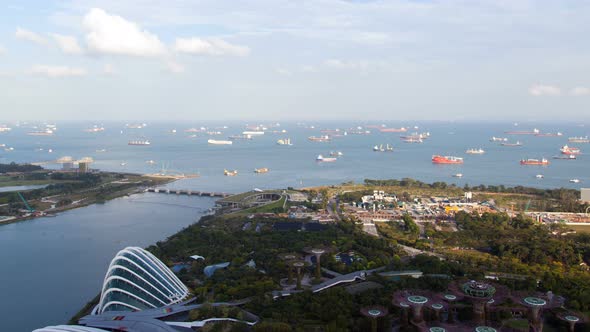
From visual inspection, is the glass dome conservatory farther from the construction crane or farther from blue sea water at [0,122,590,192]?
blue sea water at [0,122,590,192]

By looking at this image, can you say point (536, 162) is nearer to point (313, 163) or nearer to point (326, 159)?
point (326, 159)

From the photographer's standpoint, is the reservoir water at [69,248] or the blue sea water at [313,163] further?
the blue sea water at [313,163]

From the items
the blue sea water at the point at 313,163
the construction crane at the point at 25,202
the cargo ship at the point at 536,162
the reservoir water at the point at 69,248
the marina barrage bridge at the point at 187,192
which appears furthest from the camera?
the cargo ship at the point at 536,162

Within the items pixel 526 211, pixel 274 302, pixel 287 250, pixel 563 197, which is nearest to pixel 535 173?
pixel 563 197

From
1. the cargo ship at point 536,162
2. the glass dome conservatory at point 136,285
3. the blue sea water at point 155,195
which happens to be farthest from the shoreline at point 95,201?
the cargo ship at point 536,162

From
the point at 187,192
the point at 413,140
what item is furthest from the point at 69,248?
the point at 413,140

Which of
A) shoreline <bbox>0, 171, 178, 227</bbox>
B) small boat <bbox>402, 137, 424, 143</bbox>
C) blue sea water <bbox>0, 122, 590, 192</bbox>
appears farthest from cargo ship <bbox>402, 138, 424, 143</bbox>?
shoreline <bbox>0, 171, 178, 227</bbox>

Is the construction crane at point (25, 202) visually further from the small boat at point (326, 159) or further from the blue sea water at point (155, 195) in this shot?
the small boat at point (326, 159)
